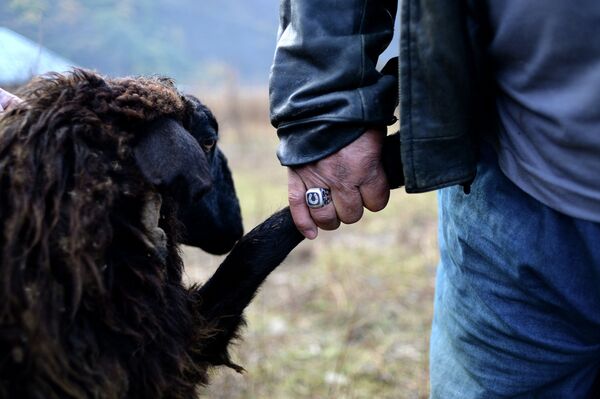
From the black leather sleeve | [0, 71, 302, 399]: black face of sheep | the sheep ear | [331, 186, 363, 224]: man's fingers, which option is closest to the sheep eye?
[0, 71, 302, 399]: black face of sheep

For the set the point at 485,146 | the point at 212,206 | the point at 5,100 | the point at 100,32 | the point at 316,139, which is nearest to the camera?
the point at 316,139

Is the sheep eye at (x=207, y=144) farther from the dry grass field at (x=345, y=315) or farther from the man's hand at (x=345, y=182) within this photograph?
the dry grass field at (x=345, y=315)

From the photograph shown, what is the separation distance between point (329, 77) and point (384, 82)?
0.18 metres

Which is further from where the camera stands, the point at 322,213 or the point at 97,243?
the point at 322,213

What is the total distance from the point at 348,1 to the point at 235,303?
0.98 meters

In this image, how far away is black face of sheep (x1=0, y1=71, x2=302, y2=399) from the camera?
148 cm

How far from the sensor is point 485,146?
1796 mm

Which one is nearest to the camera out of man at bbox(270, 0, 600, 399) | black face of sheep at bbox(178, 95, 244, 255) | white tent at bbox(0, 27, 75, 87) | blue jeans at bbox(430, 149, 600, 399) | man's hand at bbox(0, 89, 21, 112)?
man at bbox(270, 0, 600, 399)

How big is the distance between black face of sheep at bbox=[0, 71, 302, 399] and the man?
371 mm

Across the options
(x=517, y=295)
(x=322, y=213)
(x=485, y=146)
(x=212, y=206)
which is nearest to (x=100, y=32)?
(x=212, y=206)

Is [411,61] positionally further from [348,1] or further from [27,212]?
[27,212]

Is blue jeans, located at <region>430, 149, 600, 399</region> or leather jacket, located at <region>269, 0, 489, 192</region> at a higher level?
leather jacket, located at <region>269, 0, 489, 192</region>

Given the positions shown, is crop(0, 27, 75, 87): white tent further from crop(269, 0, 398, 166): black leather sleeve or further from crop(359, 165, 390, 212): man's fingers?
crop(359, 165, 390, 212): man's fingers

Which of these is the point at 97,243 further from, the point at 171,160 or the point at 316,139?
the point at 316,139
